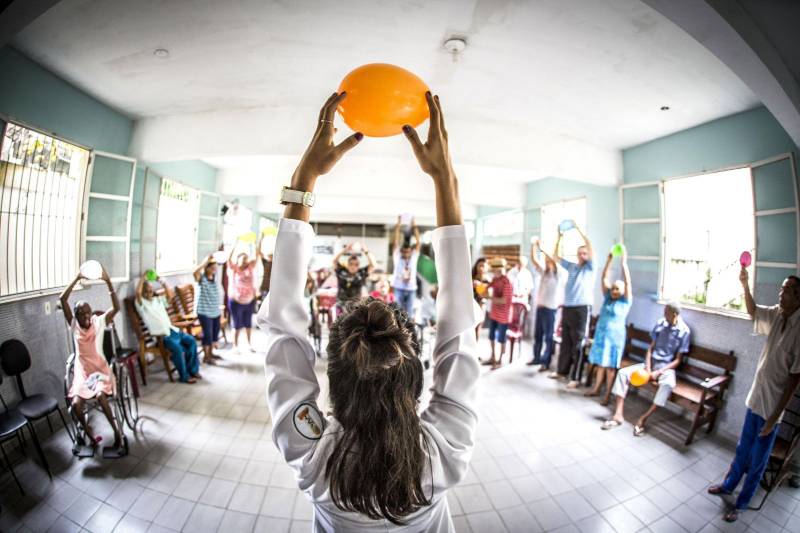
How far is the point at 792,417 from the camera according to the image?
229 centimetres

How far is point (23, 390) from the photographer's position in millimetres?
2232

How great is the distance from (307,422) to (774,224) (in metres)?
4.17

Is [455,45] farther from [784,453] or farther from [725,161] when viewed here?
[784,453]

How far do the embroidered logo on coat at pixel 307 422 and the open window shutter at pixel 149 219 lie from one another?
438 cm

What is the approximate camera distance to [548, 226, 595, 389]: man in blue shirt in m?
3.92

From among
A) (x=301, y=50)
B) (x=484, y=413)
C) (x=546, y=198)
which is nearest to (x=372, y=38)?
(x=301, y=50)

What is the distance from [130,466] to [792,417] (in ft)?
17.0

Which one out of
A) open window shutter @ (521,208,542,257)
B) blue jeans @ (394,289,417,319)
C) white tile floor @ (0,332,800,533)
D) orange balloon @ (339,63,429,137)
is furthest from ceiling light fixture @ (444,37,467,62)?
open window shutter @ (521,208,542,257)

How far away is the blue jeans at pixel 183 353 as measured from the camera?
352 centimetres

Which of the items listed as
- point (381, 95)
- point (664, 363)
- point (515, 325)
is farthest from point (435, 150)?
point (515, 325)

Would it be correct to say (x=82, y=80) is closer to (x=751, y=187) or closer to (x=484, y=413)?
(x=484, y=413)

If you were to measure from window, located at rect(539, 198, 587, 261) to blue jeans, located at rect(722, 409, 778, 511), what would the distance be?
353 centimetres

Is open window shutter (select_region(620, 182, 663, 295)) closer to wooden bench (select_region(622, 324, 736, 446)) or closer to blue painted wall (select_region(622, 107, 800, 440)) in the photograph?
blue painted wall (select_region(622, 107, 800, 440))

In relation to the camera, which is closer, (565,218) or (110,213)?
(110,213)
